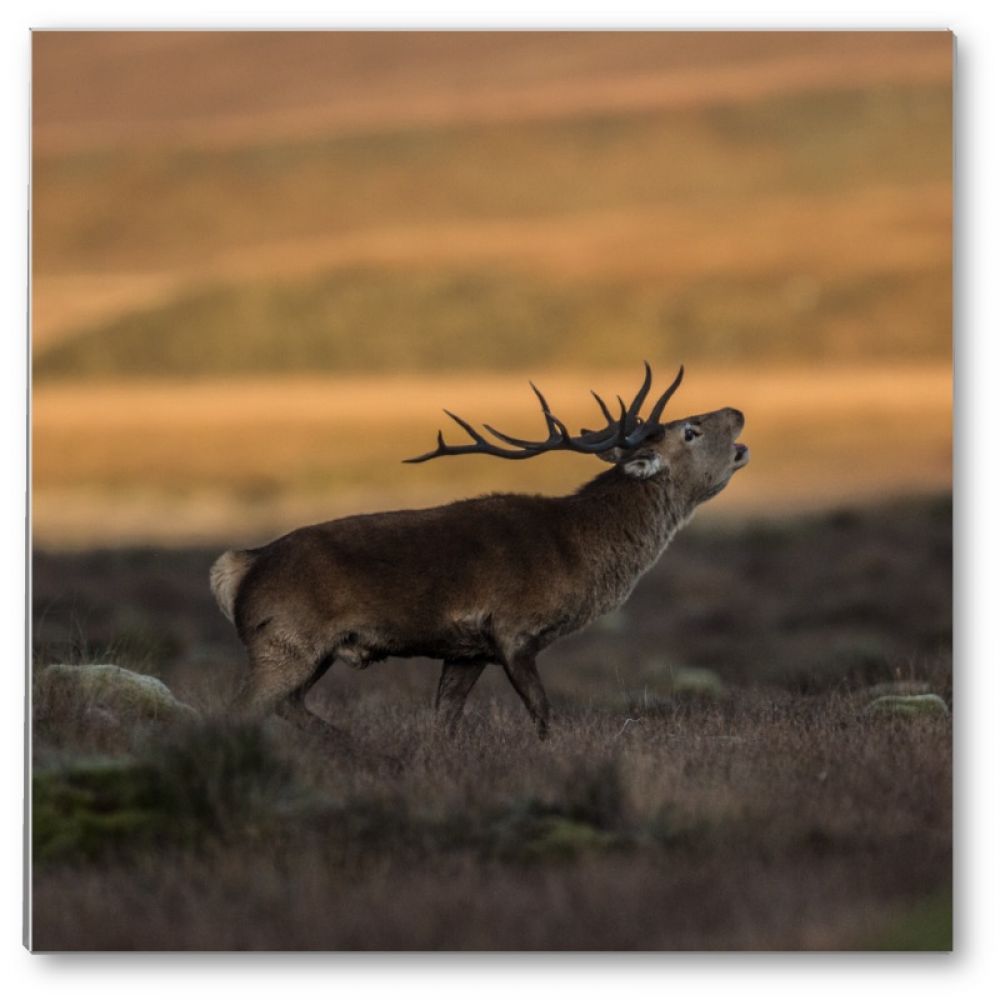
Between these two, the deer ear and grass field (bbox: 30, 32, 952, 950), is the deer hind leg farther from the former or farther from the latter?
the deer ear

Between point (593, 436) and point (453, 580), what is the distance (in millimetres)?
1343

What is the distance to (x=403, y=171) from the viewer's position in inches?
478

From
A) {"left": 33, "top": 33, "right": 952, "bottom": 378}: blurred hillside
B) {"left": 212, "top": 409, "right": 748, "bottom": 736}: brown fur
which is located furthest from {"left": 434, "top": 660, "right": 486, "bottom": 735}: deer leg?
{"left": 33, "top": 33, "right": 952, "bottom": 378}: blurred hillside

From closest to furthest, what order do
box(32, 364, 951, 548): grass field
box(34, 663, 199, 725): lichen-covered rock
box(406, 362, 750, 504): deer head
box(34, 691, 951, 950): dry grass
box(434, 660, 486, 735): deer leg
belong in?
box(34, 691, 951, 950): dry grass, box(34, 663, 199, 725): lichen-covered rock, box(434, 660, 486, 735): deer leg, box(406, 362, 750, 504): deer head, box(32, 364, 951, 548): grass field

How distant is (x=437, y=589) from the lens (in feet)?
33.0

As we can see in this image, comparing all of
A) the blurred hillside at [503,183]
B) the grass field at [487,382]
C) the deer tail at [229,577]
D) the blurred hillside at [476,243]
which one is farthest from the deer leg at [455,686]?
the blurred hillside at [503,183]

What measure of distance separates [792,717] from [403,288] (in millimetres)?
6043

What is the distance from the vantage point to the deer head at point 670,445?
1075cm

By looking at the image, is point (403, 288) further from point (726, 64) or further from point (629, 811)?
point (629, 811)

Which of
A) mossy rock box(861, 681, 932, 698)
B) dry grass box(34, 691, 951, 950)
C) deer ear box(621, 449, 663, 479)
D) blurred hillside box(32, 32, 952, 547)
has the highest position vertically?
blurred hillside box(32, 32, 952, 547)

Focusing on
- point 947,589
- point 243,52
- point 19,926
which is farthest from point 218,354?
point 947,589

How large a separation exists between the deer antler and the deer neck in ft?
0.68

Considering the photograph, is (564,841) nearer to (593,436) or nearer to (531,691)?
(531,691)

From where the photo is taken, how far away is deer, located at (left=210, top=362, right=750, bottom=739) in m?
9.88
